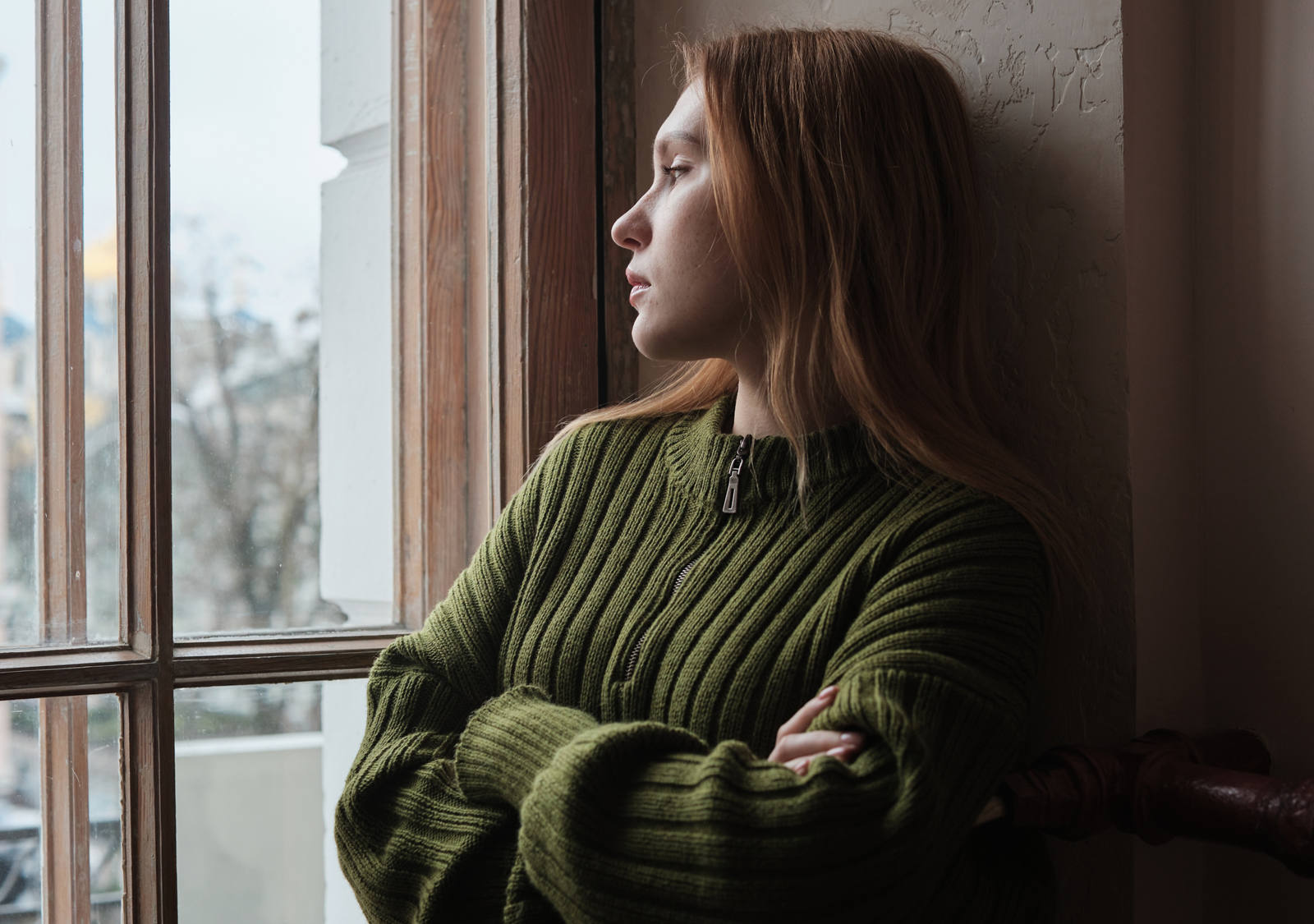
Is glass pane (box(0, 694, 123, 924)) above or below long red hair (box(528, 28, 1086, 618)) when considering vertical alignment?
below

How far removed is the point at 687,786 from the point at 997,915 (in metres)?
0.32

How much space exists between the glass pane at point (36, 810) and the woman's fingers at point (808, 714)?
0.81m

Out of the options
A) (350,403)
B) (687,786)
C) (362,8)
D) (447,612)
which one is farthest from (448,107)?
(687,786)

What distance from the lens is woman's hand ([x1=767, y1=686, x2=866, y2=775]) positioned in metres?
0.85

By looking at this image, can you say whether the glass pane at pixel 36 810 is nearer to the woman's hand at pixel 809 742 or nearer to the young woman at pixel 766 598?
the young woman at pixel 766 598

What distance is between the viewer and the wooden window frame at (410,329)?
1.26 m

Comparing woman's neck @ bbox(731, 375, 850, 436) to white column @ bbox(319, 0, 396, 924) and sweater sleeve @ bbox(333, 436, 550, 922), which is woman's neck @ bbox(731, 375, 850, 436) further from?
white column @ bbox(319, 0, 396, 924)

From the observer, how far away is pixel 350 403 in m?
1.51

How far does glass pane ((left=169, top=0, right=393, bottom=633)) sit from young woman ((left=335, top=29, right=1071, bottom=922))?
300 mm

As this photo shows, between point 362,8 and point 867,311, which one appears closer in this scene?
point 867,311

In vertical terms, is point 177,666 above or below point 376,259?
below

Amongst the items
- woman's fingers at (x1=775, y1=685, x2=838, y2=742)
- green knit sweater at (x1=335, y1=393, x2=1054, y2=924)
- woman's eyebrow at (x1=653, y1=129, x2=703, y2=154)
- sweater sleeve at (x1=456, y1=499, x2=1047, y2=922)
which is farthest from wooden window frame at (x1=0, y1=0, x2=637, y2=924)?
woman's fingers at (x1=775, y1=685, x2=838, y2=742)

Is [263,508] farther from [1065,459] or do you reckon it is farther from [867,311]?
[1065,459]

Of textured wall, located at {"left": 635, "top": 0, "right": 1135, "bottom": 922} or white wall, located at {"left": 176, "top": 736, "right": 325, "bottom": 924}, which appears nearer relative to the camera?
textured wall, located at {"left": 635, "top": 0, "right": 1135, "bottom": 922}
